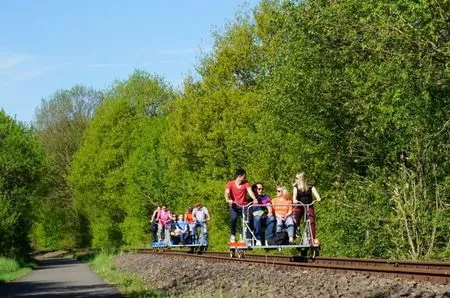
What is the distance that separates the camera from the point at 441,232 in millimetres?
20000

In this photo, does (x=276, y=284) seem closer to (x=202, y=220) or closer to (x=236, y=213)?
(x=236, y=213)

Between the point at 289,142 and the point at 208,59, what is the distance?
17857 mm

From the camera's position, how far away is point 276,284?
45.0ft

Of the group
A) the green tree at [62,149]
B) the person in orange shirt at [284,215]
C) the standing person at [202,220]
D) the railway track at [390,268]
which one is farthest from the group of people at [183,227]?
the green tree at [62,149]

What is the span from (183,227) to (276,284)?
70.1ft

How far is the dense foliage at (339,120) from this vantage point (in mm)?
19750

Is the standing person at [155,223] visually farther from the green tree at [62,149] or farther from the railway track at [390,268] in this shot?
the green tree at [62,149]

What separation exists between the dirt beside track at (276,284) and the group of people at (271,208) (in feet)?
4.32

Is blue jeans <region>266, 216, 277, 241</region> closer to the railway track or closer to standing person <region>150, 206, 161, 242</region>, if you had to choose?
the railway track

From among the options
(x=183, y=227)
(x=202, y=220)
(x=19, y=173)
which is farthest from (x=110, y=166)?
(x=202, y=220)

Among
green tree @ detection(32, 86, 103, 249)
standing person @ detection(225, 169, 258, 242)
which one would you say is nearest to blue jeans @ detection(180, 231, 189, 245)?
standing person @ detection(225, 169, 258, 242)

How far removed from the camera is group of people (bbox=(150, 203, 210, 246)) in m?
31.9

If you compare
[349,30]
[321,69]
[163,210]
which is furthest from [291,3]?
[163,210]

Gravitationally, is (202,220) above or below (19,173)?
below
